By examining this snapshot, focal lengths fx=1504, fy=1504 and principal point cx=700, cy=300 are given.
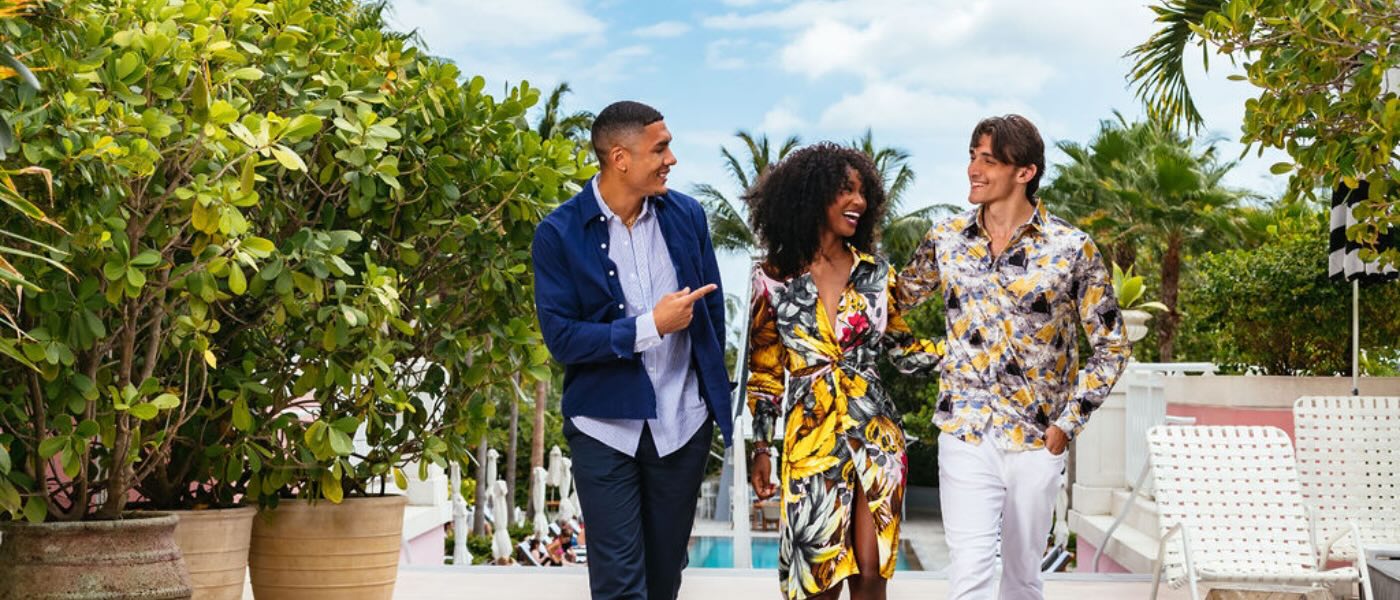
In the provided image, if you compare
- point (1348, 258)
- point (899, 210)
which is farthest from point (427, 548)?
point (899, 210)

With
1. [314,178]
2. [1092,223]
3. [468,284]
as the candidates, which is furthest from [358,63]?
[1092,223]

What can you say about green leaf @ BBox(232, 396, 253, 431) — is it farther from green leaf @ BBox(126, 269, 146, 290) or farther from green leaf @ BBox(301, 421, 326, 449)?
green leaf @ BBox(126, 269, 146, 290)

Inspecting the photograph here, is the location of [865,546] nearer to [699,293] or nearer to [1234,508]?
[699,293]

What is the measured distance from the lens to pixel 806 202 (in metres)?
4.02

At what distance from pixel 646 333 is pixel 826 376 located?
0.59 metres

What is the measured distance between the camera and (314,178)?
17.0ft

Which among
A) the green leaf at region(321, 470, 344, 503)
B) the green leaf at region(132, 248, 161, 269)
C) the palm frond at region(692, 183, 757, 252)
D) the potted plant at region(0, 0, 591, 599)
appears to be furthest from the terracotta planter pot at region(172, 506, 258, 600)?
the palm frond at region(692, 183, 757, 252)

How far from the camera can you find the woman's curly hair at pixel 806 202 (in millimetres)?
4023

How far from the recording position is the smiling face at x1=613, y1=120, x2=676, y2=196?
375cm

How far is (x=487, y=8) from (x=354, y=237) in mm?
91992

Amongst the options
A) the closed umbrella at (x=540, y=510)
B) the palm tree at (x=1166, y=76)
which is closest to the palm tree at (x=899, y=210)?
the closed umbrella at (x=540, y=510)

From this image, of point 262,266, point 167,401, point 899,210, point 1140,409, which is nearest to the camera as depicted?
point 167,401

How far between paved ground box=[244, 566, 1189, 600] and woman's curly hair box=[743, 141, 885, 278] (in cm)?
311

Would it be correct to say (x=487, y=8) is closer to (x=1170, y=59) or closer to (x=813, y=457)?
(x=1170, y=59)
